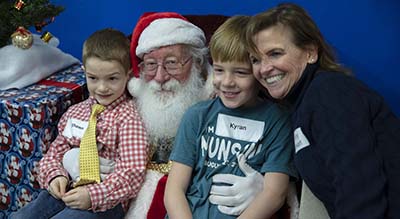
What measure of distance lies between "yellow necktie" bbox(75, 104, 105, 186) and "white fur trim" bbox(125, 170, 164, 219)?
16 centimetres

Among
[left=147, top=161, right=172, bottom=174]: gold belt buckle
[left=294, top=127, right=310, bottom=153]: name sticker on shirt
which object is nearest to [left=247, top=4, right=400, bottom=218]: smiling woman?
[left=294, top=127, right=310, bottom=153]: name sticker on shirt

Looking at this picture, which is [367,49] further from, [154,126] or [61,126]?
[61,126]

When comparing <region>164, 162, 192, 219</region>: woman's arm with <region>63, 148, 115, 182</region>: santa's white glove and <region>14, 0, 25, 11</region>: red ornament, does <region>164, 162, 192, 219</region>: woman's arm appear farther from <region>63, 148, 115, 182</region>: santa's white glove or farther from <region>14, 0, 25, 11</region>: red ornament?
<region>14, 0, 25, 11</region>: red ornament

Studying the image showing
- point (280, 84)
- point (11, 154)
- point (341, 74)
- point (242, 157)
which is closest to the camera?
point (341, 74)

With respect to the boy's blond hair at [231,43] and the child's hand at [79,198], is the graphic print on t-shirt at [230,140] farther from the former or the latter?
the child's hand at [79,198]

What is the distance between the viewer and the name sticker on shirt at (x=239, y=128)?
1815mm

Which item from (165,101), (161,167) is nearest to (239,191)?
(161,167)

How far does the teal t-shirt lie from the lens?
1779 mm

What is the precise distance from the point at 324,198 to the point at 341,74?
347 mm

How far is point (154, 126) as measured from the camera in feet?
6.77

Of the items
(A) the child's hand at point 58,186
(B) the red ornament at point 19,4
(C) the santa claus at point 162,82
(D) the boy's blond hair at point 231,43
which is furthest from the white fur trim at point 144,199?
(B) the red ornament at point 19,4

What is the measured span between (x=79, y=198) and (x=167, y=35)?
64cm

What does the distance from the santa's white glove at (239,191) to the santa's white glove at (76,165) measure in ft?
1.36

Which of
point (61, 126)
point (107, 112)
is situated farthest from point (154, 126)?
point (61, 126)
